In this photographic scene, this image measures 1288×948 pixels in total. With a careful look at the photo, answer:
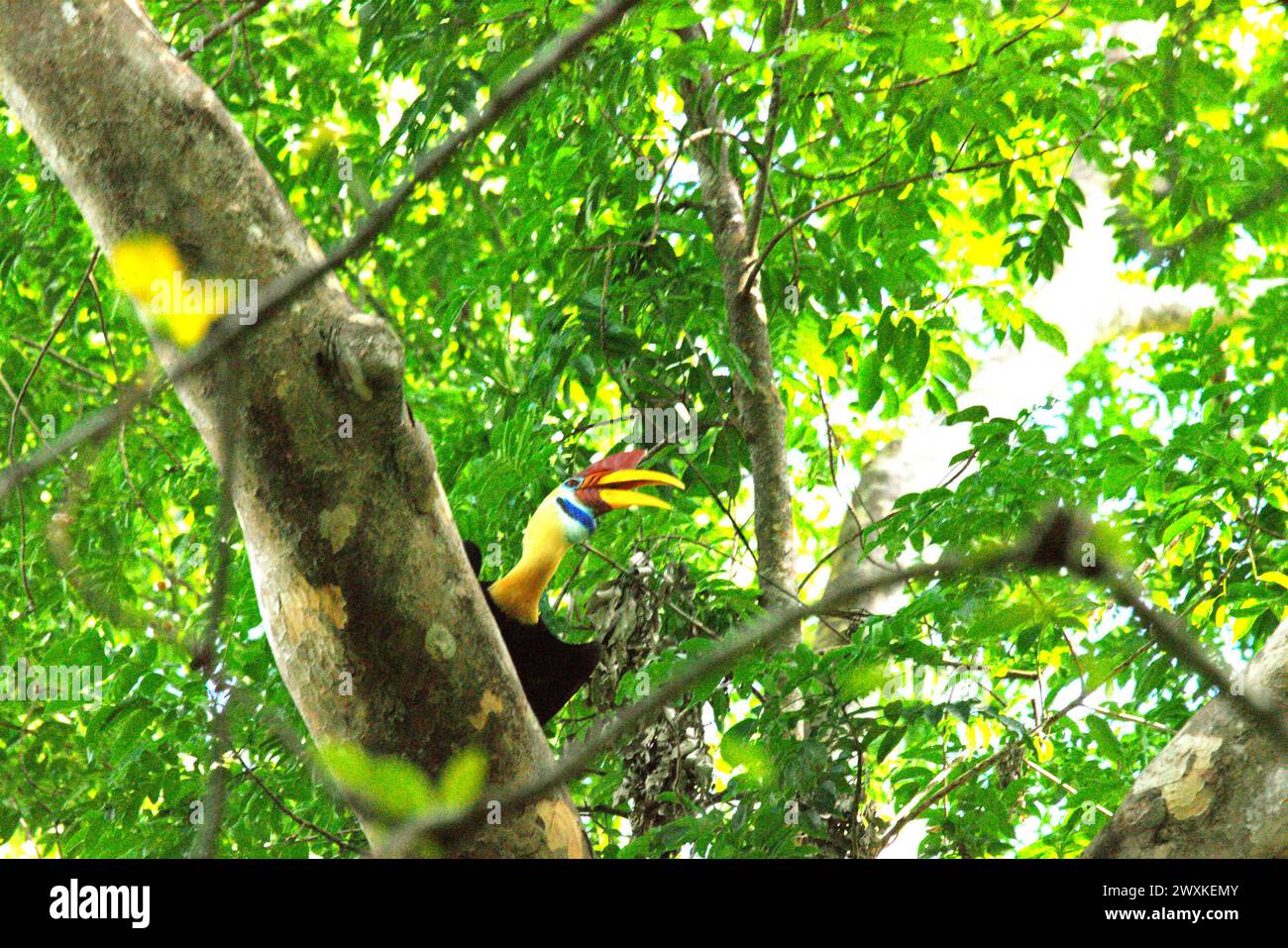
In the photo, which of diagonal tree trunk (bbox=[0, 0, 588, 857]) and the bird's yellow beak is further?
the bird's yellow beak

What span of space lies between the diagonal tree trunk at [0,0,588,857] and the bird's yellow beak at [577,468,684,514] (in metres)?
1.21

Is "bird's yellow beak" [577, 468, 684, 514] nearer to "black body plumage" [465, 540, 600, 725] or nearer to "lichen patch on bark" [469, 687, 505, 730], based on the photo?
"black body plumage" [465, 540, 600, 725]

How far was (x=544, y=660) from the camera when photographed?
2818mm

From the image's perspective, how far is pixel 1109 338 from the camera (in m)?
6.20

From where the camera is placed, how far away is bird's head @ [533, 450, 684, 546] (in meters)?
2.81

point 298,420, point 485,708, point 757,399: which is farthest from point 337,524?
point 757,399

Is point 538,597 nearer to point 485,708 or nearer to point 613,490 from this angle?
point 613,490

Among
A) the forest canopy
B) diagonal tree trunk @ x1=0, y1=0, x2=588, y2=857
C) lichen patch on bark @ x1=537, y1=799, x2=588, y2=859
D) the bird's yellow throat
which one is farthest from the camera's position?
the bird's yellow throat

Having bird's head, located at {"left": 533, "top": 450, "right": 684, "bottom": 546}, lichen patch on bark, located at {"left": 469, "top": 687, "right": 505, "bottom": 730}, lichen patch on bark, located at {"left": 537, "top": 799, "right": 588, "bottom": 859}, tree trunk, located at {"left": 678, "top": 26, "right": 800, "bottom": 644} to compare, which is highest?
tree trunk, located at {"left": 678, "top": 26, "right": 800, "bottom": 644}

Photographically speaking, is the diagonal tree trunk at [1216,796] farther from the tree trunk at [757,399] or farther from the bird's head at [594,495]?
the tree trunk at [757,399]

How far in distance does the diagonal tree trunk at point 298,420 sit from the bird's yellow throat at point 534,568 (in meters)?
1.10

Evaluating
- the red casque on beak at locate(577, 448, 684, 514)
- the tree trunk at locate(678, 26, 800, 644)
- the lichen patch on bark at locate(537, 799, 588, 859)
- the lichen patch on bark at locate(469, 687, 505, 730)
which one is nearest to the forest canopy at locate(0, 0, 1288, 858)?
the tree trunk at locate(678, 26, 800, 644)
